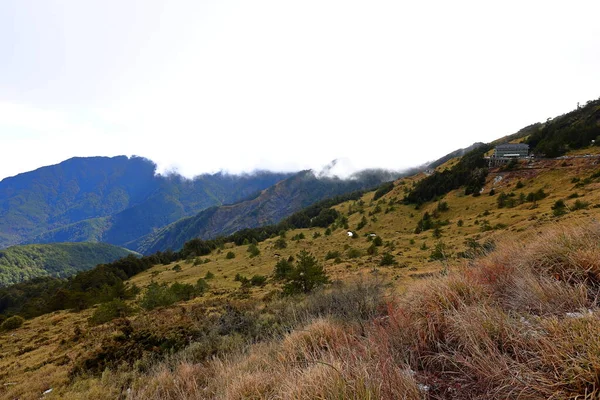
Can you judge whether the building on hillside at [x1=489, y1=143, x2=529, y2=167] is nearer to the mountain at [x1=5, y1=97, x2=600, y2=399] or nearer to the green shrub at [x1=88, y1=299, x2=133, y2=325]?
the mountain at [x1=5, y1=97, x2=600, y2=399]

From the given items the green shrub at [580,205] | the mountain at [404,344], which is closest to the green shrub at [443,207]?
the green shrub at [580,205]

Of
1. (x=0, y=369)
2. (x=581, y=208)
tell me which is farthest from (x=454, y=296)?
(x=581, y=208)

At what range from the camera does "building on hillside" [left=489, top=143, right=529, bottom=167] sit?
64750 mm

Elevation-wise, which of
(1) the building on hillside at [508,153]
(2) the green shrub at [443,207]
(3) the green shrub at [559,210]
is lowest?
(2) the green shrub at [443,207]

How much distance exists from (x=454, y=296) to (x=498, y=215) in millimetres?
45415

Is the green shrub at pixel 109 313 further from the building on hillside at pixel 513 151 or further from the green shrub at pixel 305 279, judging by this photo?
the building on hillside at pixel 513 151

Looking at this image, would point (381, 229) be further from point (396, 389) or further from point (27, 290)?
point (27, 290)

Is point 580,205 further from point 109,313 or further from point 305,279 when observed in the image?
point 109,313

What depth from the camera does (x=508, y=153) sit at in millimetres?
67688

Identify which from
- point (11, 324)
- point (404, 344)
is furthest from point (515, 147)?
point (11, 324)

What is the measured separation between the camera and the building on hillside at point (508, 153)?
64750 millimetres

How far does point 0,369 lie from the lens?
14156 millimetres

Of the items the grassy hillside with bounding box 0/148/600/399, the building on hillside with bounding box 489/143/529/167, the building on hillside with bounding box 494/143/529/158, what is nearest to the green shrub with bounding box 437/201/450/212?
the building on hillside with bounding box 489/143/529/167

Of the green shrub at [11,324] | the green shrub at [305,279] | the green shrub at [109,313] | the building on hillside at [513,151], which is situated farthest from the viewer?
the building on hillside at [513,151]
